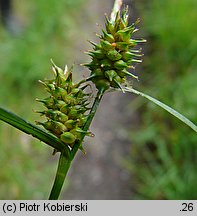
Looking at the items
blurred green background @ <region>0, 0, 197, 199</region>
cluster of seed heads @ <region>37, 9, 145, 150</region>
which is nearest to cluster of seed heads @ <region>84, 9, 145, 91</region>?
cluster of seed heads @ <region>37, 9, 145, 150</region>

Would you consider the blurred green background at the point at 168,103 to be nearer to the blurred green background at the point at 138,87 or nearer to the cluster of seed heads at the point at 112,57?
the blurred green background at the point at 138,87

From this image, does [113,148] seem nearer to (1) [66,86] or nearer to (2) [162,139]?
(2) [162,139]

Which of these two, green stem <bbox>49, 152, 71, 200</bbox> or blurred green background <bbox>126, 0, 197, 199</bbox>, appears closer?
green stem <bbox>49, 152, 71, 200</bbox>

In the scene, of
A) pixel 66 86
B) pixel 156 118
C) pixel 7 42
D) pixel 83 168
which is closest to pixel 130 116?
pixel 156 118

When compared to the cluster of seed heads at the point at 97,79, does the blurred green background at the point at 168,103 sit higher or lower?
higher

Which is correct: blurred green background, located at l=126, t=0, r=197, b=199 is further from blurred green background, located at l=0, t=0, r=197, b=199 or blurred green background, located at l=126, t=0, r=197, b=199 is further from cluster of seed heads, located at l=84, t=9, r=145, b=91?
cluster of seed heads, located at l=84, t=9, r=145, b=91

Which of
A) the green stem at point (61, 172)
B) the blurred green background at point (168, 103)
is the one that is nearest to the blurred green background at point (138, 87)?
the blurred green background at point (168, 103)

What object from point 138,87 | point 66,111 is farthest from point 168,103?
point 66,111
